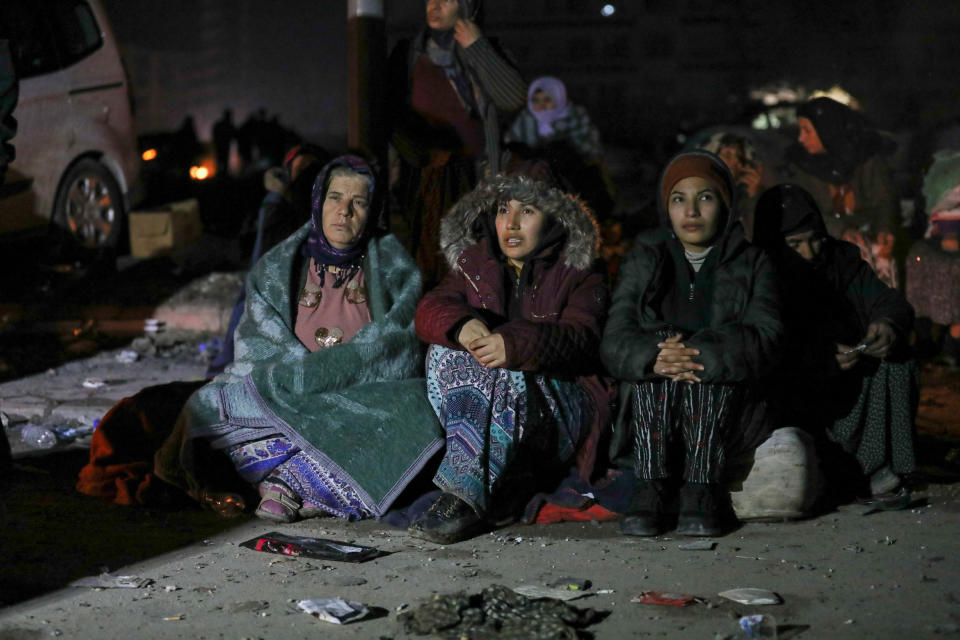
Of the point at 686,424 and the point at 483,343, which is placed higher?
the point at 483,343

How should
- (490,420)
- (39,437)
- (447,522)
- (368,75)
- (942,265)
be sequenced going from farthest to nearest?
(942,265), (368,75), (39,437), (490,420), (447,522)

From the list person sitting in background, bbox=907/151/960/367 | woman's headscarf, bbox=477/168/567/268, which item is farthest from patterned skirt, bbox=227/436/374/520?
person sitting in background, bbox=907/151/960/367

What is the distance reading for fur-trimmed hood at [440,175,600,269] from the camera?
4703 millimetres

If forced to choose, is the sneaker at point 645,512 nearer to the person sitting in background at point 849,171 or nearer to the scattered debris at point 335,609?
the scattered debris at point 335,609

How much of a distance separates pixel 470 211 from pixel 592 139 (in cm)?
481

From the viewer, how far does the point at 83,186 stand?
9.95m

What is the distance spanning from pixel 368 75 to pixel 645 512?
280 cm

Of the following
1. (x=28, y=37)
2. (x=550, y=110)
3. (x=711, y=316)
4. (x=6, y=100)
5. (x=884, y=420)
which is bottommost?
(x=884, y=420)

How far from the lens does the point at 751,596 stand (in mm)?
3584

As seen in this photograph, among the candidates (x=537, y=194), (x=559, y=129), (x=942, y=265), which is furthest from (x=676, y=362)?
(x=559, y=129)

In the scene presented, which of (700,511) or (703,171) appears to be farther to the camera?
(703,171)

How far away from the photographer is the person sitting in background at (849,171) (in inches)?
329

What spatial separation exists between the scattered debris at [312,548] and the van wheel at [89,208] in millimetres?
6297

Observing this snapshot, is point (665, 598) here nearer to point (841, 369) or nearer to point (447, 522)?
point (447, 522)
